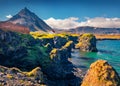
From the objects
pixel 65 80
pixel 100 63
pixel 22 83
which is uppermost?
pixel 100 63

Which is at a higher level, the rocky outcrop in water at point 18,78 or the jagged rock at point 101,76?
the jagged rock at point 101,76

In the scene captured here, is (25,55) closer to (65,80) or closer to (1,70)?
(65,80)

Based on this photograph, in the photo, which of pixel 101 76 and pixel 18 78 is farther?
pixel 18 78

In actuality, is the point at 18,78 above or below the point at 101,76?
below

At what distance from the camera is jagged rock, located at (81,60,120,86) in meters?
43.4

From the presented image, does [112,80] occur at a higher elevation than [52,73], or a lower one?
higher

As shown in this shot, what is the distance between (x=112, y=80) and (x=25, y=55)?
182ft

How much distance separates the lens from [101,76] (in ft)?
146

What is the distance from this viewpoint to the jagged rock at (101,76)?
142 feet

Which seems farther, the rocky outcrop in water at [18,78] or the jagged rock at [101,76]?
the rocky outcrop in water at [18,78]

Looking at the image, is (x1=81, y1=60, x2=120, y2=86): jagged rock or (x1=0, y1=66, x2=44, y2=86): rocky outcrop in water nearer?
(x1=81, y1=60, x2=120, y2=86): jagged rock

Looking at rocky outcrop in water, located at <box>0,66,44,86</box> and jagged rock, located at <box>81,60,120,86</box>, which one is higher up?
jagged rock, located at <box>81,60,120,86</box>

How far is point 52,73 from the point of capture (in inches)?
3762

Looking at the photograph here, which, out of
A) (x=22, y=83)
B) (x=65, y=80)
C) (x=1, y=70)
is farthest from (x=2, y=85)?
(x=65, y=80)
